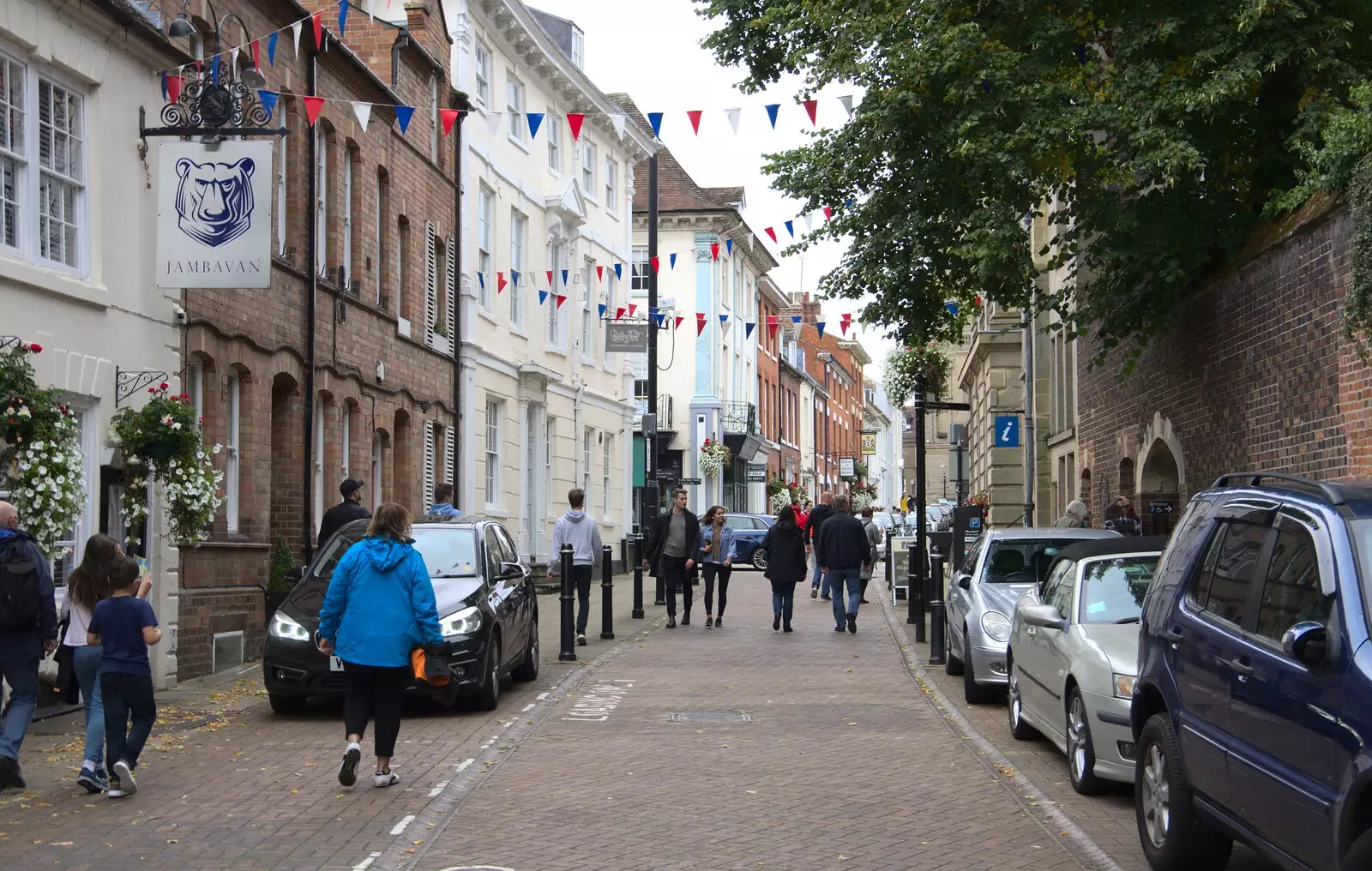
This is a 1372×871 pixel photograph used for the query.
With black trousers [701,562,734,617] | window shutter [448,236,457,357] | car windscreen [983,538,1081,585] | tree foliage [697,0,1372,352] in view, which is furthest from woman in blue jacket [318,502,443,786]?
window shutter [448,236,457,357]

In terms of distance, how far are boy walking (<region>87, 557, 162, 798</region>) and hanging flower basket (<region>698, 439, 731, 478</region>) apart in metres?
43.3

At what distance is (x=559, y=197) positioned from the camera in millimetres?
33094

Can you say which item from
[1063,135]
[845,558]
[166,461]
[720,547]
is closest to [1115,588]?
[1063,135]

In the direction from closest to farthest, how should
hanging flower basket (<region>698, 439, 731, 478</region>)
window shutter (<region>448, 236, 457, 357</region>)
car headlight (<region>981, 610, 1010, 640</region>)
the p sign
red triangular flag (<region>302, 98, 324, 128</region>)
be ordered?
car headlight (<region>981, 610, 1010, 640</region>), red triangular flag (<region>302, 98, 324, 128</region>), the p sign, window shutter (<region>448, 236, 457, 357</region>), hanging flower basket (<region>698, 439, 731, 478</region>)

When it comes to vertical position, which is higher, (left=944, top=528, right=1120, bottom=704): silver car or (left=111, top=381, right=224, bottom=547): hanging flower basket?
(left=111, top=381, right=224, bottom=547): hanging flower basket

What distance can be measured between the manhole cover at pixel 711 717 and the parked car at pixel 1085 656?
2.21 metres

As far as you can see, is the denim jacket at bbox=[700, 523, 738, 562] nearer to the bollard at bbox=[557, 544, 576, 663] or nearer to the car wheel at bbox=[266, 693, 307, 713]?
the bollard at bbox=[557, 544, 576, 663]

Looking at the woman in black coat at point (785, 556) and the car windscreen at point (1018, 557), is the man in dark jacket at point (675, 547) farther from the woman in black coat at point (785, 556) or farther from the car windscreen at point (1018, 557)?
the car windscreen at point (1018, 557)

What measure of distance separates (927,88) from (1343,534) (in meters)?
10.2

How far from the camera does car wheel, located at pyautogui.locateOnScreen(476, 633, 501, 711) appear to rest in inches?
504

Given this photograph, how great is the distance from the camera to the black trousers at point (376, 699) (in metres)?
9.24

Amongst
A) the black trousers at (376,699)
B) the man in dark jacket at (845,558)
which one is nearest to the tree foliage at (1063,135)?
the man in dark jacket at (845,558)

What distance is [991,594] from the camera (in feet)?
45.2

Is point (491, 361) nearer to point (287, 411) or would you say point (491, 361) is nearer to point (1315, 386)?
point (287, 411)
